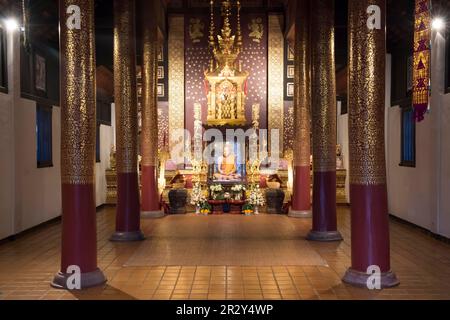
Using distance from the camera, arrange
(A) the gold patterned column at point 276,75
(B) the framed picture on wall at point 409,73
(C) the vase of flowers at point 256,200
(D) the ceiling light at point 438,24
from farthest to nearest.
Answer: (A) the gold patterned column at point 276,75 → (C) the vase of flowers at point 256,200 → (B) the framed picture on wall at point 409,73 → (D) the ceiling light at point 438,24

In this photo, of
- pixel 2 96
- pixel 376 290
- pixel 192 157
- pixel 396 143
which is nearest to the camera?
pixel 376 290

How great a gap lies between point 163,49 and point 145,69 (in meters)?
4.86

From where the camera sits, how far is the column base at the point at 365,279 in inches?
273

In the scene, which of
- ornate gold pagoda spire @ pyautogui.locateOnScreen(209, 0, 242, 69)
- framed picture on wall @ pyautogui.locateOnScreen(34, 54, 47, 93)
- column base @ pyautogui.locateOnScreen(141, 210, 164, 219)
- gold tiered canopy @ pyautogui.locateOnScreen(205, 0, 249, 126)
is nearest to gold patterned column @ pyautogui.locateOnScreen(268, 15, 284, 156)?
gold tiered canopy @ pyautogui.locateOnScreen(205, 0, 249, 126)

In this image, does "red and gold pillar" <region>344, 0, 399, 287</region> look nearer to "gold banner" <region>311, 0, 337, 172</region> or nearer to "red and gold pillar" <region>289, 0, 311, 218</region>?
"gold banner" <region>311, 0, 337, 172</region>

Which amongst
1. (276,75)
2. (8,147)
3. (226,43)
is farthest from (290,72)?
(8,147)

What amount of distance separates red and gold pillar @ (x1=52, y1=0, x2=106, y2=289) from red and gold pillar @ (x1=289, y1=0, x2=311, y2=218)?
7.16m

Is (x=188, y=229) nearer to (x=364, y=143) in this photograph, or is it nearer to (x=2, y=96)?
(x=2, y=96)

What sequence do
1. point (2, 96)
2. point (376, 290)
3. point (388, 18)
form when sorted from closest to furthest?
point (376, 290) < point (2, 96) < point (388, 18)

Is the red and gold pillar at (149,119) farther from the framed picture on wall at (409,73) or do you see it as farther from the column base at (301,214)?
the framed picture on wall at (409,73)

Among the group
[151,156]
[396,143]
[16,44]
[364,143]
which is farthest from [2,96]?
[396,143]

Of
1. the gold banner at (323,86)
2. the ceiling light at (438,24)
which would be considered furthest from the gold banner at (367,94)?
the ceiling light at (438,24)

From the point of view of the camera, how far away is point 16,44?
1090 centimetres

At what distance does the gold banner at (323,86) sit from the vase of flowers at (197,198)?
552 centimetres
